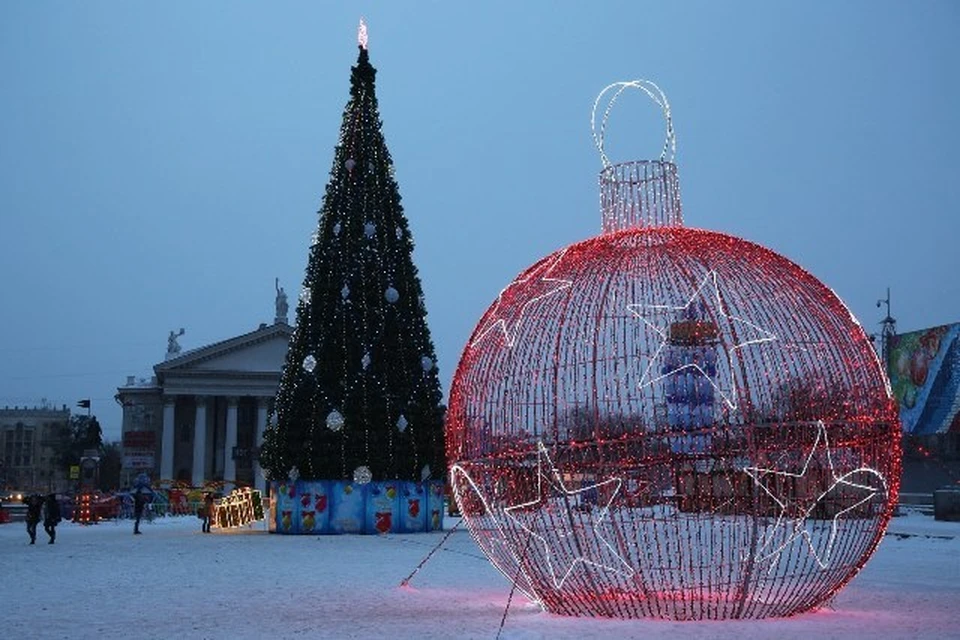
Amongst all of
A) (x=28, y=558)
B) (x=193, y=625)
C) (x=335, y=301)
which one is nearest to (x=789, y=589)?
(x=193, y=625)

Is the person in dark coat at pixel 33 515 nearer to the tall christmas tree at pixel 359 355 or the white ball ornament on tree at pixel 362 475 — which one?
the tall christmas tree at pixel 359 355

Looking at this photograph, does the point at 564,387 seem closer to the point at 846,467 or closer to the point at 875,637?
the point at 846,467

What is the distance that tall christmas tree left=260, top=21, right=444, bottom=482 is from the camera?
25.6 meters

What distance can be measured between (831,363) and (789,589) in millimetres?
2252

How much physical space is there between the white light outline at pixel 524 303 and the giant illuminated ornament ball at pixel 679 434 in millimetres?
25

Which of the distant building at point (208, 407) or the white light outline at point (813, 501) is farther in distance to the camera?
the distant building at point (208, 407)

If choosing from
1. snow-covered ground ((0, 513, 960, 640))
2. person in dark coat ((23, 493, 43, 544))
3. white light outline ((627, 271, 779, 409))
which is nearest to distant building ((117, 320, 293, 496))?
person in dark coat ((23, 493, 43, 544))

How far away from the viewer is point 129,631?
932 cm

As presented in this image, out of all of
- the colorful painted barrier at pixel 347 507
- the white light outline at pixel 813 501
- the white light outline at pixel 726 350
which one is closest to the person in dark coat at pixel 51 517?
the colorful painted barrier at pixel 347 507

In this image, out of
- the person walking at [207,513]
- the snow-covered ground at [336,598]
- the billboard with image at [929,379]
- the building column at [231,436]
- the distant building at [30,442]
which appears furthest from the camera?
the distant building at [30,442]

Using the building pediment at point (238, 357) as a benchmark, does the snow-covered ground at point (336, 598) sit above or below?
below

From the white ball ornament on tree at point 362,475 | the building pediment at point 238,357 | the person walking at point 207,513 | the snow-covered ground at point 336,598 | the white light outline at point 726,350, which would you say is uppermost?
the building pediment at point 238,357

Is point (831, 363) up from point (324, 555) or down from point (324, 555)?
up

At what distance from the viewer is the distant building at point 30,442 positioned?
13638 centimetres
